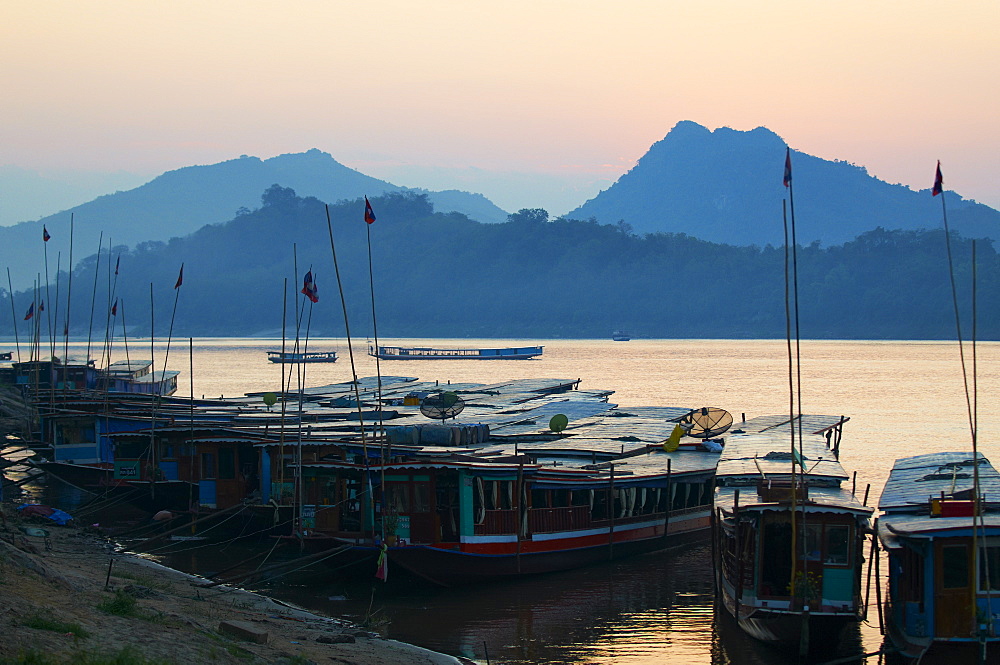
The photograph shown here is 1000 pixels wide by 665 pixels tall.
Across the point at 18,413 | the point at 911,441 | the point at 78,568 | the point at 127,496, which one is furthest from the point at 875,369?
the point at 78,568

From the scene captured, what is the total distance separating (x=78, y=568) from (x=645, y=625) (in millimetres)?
12869

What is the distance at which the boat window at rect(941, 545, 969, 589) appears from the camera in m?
17.6

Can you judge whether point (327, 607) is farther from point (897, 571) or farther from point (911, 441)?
point (911, 441)

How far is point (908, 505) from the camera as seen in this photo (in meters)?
20.9

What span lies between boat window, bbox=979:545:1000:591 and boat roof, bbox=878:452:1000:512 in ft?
9.45

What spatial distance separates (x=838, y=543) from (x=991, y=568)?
286 cm

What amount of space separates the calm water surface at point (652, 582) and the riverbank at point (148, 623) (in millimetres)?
2362

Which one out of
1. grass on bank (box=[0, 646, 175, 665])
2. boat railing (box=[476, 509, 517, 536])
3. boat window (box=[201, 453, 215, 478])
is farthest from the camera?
boat window (box=[201, 453, 215, 478])

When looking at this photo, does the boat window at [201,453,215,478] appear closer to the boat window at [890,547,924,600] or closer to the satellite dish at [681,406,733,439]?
the satellite dish at [681,406,733,439]

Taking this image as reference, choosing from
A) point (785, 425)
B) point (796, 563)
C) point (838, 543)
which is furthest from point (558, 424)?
point (838, 543)

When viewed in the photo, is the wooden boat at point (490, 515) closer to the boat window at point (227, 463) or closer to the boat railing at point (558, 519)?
the boat railing at point (558, 519)

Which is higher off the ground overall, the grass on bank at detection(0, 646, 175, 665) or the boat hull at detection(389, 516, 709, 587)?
the grass on bank at detection(0, 646, 175, 665)

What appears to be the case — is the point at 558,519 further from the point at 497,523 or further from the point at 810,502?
the point at 810,502

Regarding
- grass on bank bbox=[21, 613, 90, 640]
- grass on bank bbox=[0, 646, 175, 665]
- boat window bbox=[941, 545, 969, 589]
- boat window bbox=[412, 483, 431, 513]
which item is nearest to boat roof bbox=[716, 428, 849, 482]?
boat window bbox=[941, 545, 969, 589]
